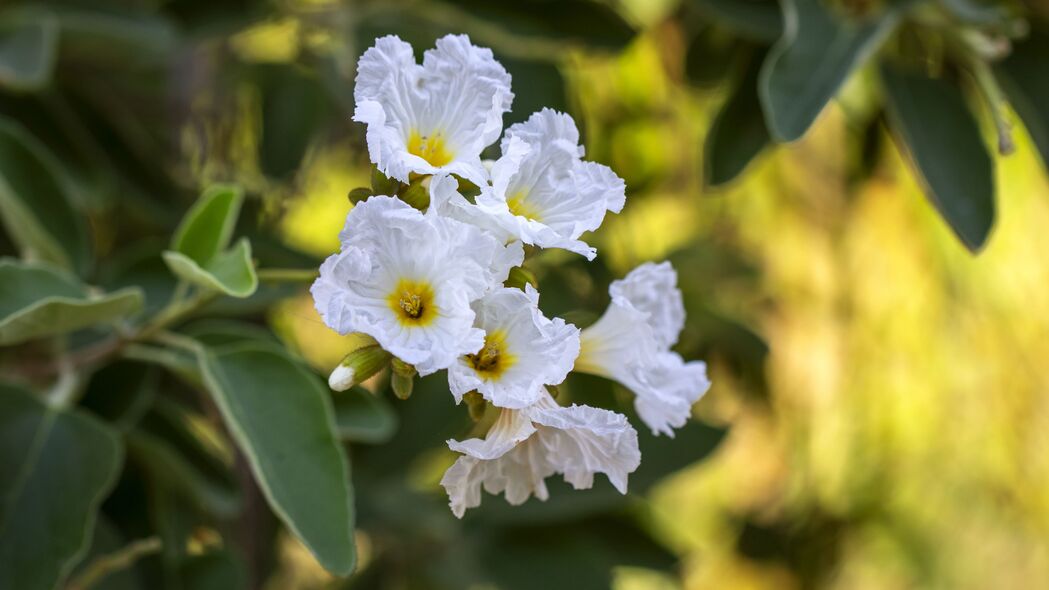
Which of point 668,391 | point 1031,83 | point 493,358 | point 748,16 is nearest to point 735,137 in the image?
point 748,16

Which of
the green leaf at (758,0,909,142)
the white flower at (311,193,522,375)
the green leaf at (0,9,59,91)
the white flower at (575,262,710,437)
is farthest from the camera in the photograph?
the green leaf at (0,9,59,91)

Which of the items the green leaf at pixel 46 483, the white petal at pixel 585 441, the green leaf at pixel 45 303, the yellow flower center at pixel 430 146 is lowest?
the green leaf at pixel 46 483

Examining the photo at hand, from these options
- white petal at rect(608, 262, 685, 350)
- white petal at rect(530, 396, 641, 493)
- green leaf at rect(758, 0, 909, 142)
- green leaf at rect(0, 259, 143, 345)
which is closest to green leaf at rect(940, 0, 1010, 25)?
green leaf at rect(758, 0, 909, 142)

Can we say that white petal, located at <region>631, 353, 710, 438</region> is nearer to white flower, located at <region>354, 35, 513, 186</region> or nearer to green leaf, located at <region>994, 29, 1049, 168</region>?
white flower, located at <region>354, 35, 513, 186</region>

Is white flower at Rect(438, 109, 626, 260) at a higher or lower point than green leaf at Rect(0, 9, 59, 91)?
higher

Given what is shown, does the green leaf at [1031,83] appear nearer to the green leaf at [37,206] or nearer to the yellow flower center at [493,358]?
the yellow flower center at [493,358]

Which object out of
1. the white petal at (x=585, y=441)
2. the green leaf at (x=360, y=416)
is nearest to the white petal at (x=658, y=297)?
the white petal at (x=585, y=441)

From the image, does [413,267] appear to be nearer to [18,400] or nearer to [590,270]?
[18,400]
